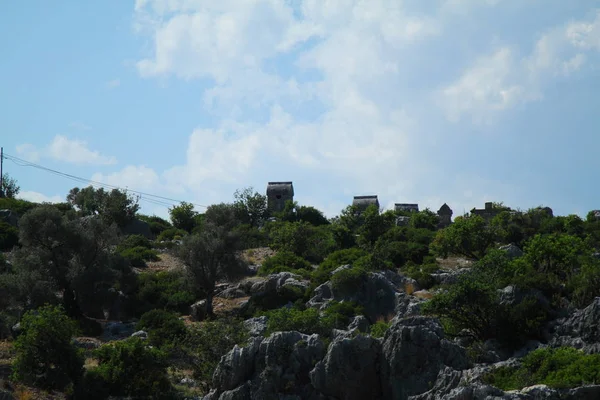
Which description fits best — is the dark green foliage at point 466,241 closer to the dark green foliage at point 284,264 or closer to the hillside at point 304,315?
the hillside at point 304,315

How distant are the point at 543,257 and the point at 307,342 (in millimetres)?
16027

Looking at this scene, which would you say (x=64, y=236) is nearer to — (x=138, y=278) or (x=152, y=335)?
(x=138, y=278)

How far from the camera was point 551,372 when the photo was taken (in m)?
23.8

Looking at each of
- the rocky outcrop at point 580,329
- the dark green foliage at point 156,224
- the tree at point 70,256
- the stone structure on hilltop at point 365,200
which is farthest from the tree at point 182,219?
the rocky outcrop at point 580,329

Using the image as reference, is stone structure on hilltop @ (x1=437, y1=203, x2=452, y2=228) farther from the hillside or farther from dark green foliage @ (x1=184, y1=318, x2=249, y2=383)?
dark green foliage @ (x1=184, y1=318, x2=249, y2=383)

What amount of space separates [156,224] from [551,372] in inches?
2391

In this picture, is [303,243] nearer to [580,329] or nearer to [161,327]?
[161,327]

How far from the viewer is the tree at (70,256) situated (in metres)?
45.4

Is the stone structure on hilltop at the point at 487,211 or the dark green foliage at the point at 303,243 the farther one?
the stone structure on hilltop at the point at 487,211

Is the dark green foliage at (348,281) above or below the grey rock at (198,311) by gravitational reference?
above

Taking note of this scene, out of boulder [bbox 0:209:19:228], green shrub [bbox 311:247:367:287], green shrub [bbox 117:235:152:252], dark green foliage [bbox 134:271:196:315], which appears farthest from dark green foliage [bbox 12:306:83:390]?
boulder [bbox 0:209:19:228]

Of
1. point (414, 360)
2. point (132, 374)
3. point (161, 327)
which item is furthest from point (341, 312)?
point (414, 360)

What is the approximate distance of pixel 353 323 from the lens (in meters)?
35.2

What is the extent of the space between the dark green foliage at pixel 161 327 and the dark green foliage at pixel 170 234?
97.4ft
